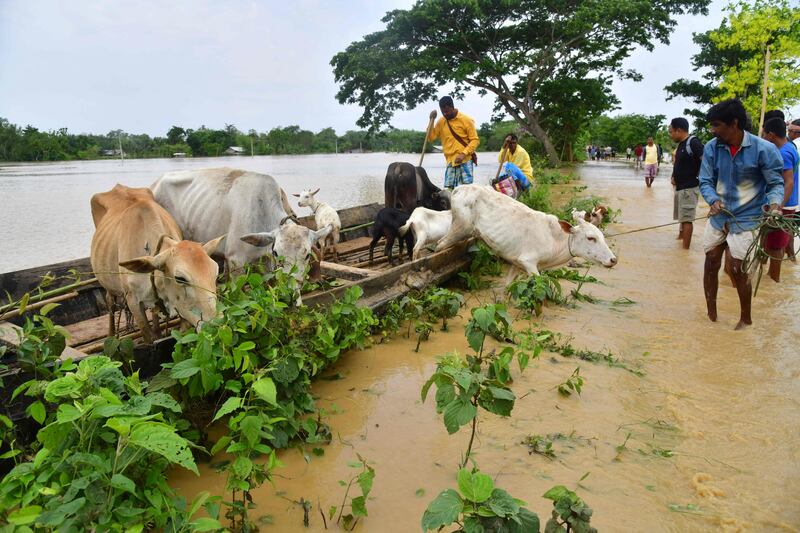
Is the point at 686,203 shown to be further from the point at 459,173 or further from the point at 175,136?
the point at 175,136

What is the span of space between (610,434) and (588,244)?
304cm

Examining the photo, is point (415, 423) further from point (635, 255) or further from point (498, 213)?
point (635, 255)

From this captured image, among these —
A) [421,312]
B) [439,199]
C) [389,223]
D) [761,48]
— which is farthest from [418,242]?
[761,48]

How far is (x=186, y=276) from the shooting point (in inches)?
136

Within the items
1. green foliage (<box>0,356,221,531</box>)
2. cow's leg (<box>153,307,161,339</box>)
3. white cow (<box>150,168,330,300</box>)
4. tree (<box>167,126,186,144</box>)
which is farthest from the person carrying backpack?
tree (<box>167,126,186,144</box>)

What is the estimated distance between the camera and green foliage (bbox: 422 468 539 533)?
1883 millimetres

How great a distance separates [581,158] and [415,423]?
39756 millimetres

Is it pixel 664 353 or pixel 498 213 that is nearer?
pixel 664 353

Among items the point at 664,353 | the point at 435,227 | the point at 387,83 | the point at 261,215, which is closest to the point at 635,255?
the point at 435,227

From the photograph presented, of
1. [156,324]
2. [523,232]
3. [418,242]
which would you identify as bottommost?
[156,324]

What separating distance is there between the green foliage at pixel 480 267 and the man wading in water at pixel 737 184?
8.05 feet

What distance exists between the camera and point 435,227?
685 cm

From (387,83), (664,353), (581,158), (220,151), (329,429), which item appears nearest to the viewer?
(329,429)

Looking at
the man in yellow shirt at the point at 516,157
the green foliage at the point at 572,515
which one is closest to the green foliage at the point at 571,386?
the green foliage at the point at 572,515
